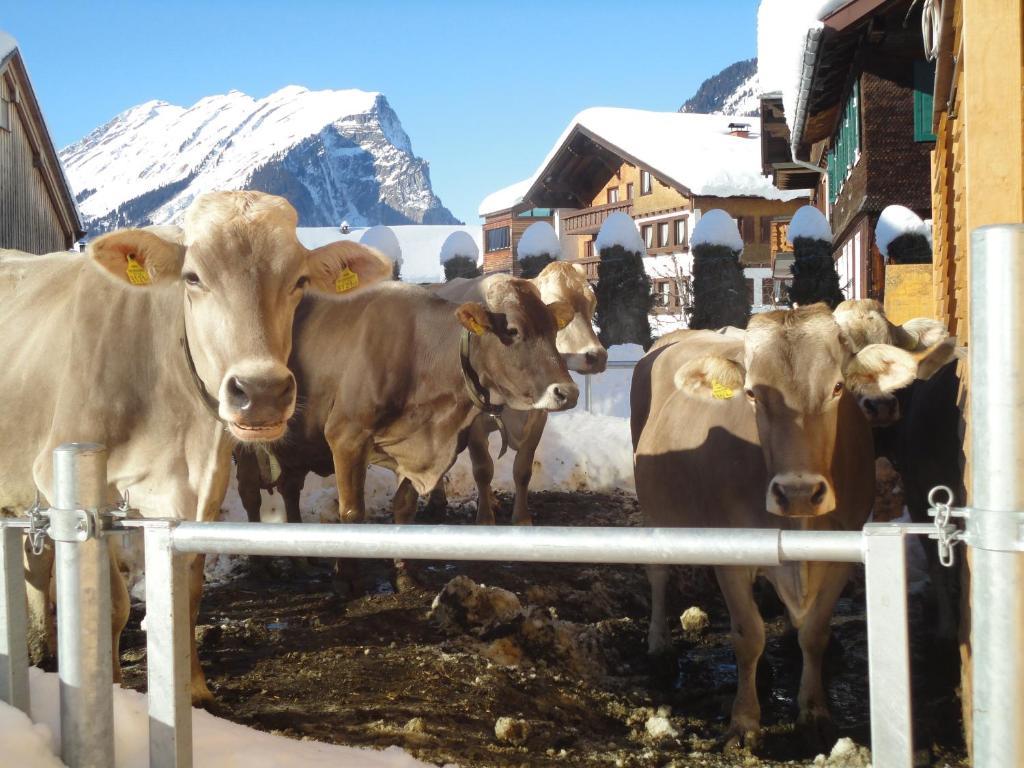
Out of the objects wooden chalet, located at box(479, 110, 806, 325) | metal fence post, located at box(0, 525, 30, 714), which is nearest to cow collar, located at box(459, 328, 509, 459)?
metal fence post, located at box(0, 525, 30, 714)

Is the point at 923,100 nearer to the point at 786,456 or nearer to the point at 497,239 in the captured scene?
the point at 786,456

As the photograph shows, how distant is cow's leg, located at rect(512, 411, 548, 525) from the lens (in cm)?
841

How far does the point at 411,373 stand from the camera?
23.0 ft

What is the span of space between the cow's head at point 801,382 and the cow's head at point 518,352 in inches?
93.3

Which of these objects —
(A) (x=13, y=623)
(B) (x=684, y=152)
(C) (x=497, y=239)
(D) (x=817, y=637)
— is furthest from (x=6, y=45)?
(C) (x=497, y=239)

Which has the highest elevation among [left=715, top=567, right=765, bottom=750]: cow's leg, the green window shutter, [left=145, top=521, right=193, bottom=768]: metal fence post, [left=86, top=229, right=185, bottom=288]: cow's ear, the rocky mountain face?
the rocky mountain face

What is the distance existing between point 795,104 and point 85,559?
16.3m

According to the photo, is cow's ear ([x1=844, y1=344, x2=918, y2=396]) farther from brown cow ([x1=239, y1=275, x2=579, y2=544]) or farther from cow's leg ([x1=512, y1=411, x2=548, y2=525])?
cow's leg ([x1=512, y1=411, x2=548, y2=525])

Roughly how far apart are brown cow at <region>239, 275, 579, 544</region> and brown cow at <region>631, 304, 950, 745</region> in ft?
6.57

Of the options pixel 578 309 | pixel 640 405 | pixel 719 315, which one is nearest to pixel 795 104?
pixel 719 315

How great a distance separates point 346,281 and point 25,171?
19.7 meters

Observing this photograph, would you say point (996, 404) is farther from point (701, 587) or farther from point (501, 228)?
point (501, 228)

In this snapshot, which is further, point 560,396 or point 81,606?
point 560,396

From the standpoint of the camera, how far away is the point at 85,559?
2.33 m
